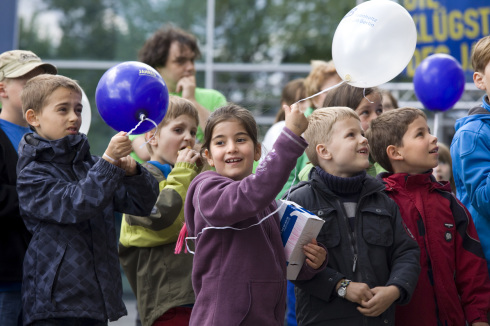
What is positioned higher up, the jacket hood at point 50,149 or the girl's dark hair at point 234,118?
the girl's dark hair at point 234,118

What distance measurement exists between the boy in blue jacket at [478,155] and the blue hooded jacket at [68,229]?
164 cm

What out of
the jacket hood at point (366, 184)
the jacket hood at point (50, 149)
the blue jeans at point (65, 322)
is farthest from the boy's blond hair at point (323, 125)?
the blue jeans at point (65, 322)

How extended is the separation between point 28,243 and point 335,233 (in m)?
1.52

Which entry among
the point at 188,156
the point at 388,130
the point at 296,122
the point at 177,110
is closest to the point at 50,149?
Result: the point at 188,156

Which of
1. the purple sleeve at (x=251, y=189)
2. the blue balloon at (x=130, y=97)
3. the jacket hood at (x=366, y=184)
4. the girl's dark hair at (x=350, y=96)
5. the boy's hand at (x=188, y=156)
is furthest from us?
the girl's dark hair at (x=350, y=96)

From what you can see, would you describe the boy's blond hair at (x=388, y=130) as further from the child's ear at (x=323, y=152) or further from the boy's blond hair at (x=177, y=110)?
the boy's blond hair at (x=177, y=110)

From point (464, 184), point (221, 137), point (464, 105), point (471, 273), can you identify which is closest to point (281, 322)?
point (221, 137)

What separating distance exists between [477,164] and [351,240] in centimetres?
82

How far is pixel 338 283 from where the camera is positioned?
3.46 m

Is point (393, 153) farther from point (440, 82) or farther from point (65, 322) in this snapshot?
point (65, 322)

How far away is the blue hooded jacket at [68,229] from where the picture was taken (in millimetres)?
3402

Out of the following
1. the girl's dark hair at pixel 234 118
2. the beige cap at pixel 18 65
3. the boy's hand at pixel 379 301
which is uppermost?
the beige cap at pixel 18 65

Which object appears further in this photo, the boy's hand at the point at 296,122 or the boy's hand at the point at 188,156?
the boy's hand at the point at 188,156

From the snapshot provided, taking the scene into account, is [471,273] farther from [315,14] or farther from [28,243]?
[315,14]
